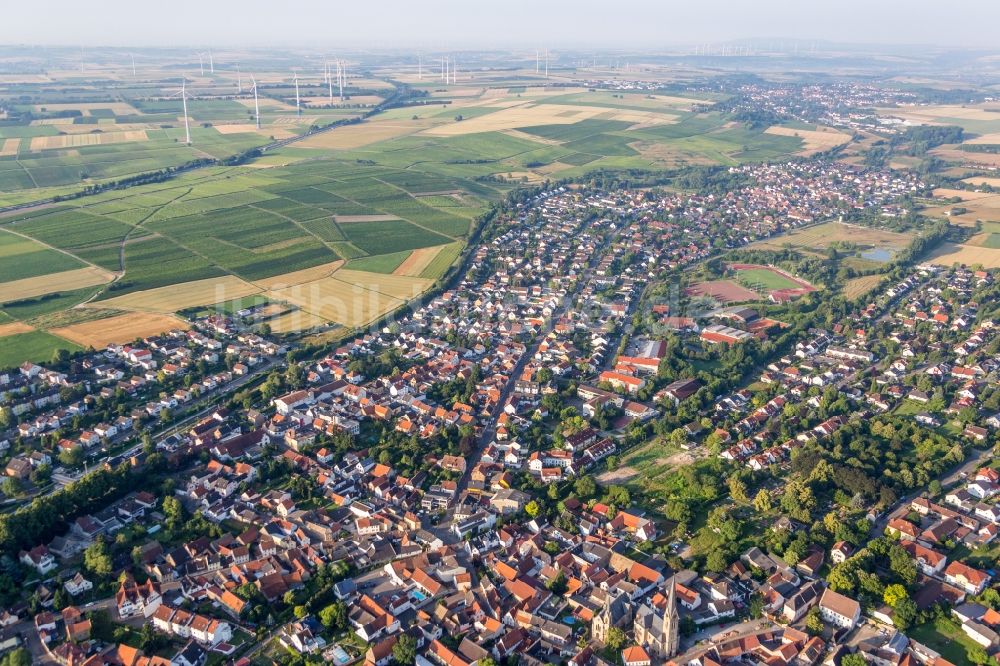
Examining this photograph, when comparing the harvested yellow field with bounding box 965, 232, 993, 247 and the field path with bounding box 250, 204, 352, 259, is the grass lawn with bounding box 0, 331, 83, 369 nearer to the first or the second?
the field path with bounding box 250, 204, 352, 259

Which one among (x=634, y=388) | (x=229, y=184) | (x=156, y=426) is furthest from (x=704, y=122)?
(x=156, y=426)

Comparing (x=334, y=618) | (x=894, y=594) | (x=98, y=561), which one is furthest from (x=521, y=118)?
(x=334, y=618)

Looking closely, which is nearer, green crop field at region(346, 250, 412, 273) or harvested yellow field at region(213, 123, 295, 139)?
green crop field at region(346, 250, 412, 273)

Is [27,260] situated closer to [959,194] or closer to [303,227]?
[303,227]

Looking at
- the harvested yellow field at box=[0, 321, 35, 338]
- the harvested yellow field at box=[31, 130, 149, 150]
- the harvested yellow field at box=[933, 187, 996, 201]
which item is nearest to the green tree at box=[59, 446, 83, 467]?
the harvested yellow field at box=[0, 321, 35, 338]

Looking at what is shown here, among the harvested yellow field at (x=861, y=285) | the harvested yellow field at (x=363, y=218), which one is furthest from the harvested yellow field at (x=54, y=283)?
the harvested yellow field at (x=861, y=285)

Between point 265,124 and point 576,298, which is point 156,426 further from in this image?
point 265,124
